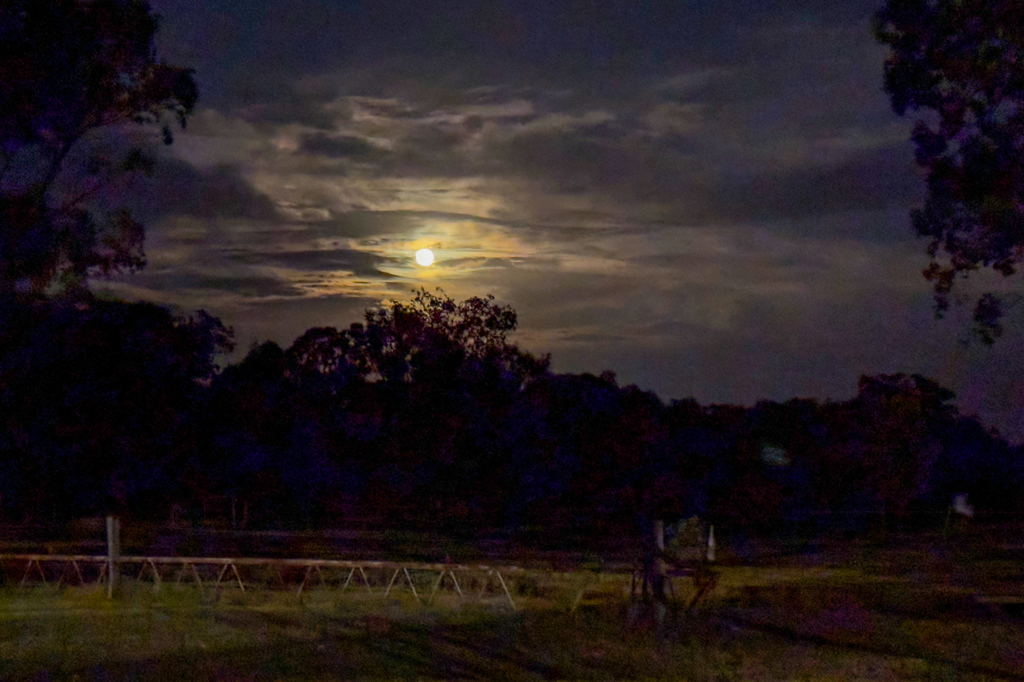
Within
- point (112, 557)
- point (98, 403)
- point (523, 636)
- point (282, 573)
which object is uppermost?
point (98, 403)

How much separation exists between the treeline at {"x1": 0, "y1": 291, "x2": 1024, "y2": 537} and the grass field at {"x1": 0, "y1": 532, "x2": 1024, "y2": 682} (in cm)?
1088

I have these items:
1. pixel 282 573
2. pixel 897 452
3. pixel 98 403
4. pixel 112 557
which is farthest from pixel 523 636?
pixel 897 452

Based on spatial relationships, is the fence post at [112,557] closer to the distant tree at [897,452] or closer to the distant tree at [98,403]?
the distant tree at [98,403]

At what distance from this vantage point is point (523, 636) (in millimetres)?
12406

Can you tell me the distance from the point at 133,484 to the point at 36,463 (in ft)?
8.26

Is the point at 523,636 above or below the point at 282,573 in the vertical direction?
above

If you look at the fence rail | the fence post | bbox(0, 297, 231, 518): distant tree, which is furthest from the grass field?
bbox(0, 297, 231, 518): distant tree

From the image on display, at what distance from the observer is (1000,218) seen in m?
18.3

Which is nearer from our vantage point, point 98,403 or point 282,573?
point 282,573

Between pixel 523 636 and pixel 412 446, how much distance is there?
18.9 m

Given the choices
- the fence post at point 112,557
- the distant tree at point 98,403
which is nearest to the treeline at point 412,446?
the distant tree at point 98,403

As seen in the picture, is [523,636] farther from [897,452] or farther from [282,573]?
[897,452]

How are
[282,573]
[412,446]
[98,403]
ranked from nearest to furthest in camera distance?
[282,573] < [98,403] < [412,446]

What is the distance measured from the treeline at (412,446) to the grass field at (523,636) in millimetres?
10881
